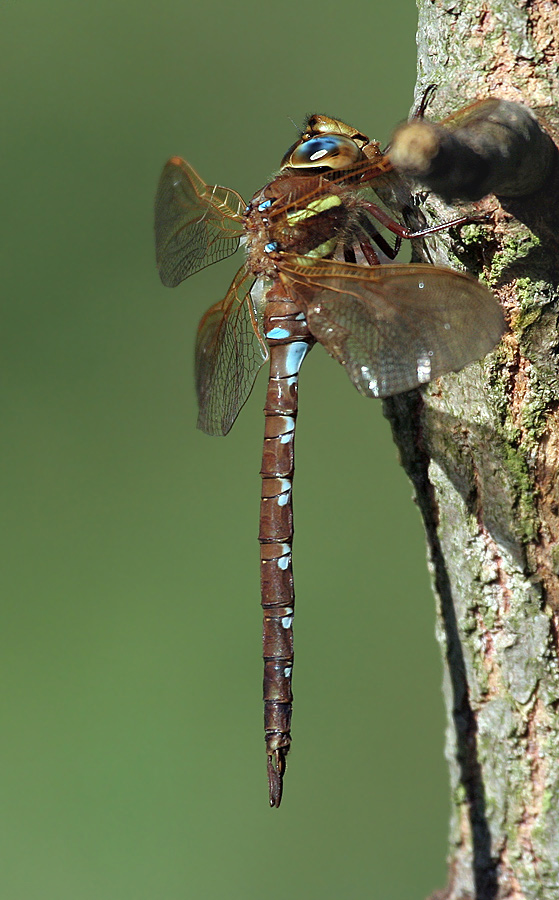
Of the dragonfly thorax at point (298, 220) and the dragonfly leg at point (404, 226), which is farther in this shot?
the dragonfly thorax at point (298, 220)

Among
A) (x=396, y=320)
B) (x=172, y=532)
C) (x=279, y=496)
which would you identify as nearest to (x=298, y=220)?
(x=396, y=320)

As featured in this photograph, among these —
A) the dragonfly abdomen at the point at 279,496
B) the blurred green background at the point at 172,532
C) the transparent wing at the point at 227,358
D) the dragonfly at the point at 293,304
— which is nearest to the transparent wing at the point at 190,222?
the dragonfly at the point at 293,304

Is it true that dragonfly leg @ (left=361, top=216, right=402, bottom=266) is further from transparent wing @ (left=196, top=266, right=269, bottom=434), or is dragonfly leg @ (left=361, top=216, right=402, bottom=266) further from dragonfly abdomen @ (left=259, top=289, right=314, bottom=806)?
transparent wing @ (left=196, top=266, right=269, bottom=434)

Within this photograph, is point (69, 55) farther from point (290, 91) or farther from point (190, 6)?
point (290, 91)

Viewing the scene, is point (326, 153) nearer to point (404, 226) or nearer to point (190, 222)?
point (404, 226)

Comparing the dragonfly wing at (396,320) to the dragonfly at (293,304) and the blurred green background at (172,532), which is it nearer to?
the dragonfly at (293,304)

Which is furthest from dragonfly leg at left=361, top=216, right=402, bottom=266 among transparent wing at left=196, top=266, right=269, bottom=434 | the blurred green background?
the blurred green background

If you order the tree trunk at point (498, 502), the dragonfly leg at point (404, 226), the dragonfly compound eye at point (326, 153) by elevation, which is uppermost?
the dragonfly compound eye at point (326, 153)
